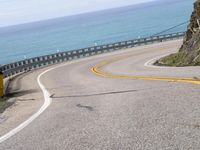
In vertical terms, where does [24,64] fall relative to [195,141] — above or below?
below

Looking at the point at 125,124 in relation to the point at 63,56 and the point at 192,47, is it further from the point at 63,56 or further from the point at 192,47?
the point at 63,56

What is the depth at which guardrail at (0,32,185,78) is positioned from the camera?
139 feet

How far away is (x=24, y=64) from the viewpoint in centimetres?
4453

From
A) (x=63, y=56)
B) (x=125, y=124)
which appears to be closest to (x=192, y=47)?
(x=125, y=124)

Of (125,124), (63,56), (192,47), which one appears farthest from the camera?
(63,56)

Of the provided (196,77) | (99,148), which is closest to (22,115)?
(196,77)

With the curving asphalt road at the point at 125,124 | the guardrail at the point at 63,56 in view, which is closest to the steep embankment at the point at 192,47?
the curving asphalt road at the point at 125,124

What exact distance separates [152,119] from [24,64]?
123ft

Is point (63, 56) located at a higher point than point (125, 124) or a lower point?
lower

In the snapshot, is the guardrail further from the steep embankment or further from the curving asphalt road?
the curving asphalt road

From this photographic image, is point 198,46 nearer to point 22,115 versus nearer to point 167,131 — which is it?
point 22,115

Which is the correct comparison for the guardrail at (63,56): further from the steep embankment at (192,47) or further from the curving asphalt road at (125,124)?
the curving asphalt road at (125,124)

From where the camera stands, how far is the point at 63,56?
50250mm

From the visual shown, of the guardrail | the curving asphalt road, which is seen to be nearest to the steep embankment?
the curving asphalt road
